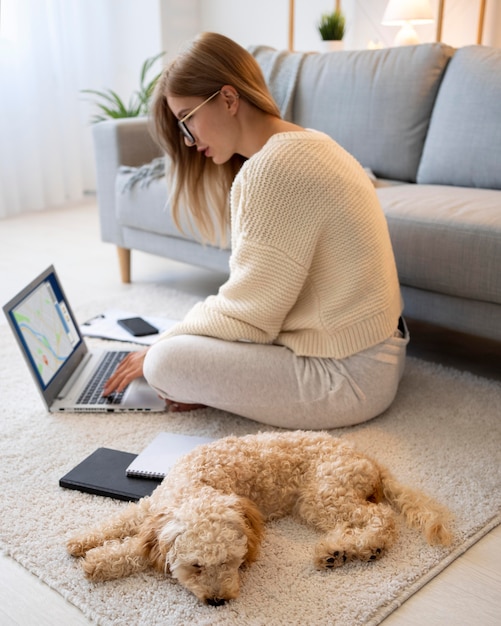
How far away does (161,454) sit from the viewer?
1551 mm

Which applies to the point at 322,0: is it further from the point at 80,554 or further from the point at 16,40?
the point at 80,554

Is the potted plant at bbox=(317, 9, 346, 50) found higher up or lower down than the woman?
→ higher up

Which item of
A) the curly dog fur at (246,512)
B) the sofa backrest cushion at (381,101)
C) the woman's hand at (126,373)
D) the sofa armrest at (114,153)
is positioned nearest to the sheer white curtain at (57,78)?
the sofa armrest at (114,153)

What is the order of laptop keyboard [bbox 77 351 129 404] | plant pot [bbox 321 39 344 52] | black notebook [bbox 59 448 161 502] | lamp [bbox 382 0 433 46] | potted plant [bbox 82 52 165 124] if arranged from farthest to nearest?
potted plant [bbox 82 52 165 124] → plant pot [bbox 321 39 344 52] → lamp [bbox 382 0 433 46] → laptop keyboard [bbox 77 351 129 404] → black notebook [bbox 59 448 161 502]

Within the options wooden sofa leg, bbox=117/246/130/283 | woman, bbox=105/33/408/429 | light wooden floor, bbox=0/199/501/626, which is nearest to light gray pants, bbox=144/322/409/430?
woman, bbox=105/33/408/429

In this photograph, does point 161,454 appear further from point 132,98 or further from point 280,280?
point 132,98

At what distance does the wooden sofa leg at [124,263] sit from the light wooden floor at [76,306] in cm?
5

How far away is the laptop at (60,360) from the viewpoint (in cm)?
176

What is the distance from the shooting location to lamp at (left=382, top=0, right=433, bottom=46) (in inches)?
142

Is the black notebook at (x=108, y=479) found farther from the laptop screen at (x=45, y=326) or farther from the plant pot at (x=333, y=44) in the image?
the plant pot at (x=333, y=44)

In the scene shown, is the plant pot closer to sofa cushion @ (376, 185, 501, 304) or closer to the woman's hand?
sofa cushion @ (376, 185, 501, 304)

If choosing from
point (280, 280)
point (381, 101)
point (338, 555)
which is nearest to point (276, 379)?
point (280, 280)

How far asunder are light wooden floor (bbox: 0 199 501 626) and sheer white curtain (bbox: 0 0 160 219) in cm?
24

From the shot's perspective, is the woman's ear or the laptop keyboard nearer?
the woman's ear
